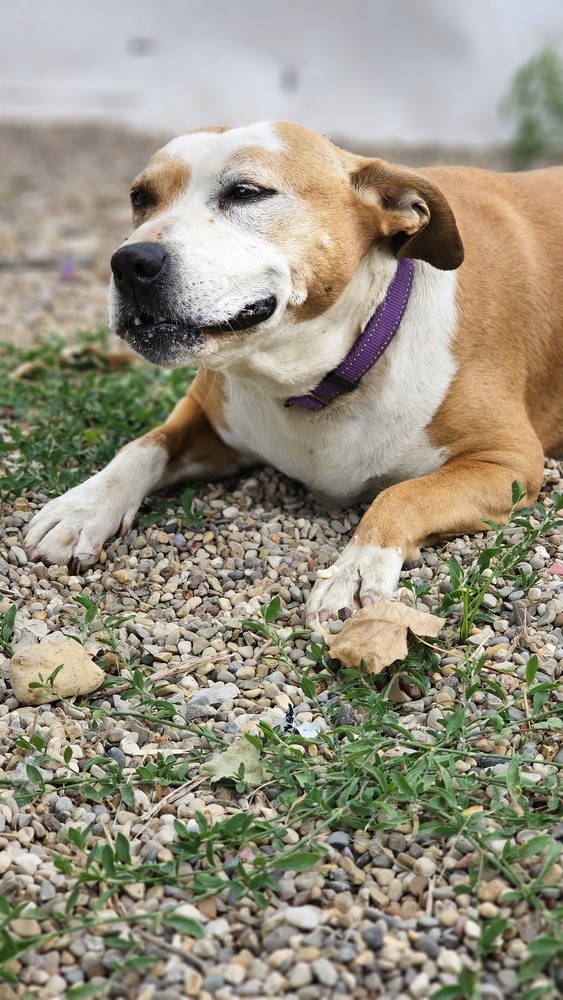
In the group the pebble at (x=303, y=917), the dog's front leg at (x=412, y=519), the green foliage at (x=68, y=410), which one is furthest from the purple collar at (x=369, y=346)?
the pebble at (x=303, y=917)

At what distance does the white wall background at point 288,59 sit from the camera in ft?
31.6

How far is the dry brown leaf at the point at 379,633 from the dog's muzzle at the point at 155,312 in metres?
0.85

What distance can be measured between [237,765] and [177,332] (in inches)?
45.6

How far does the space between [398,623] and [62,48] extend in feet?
30.3

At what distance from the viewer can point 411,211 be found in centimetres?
312

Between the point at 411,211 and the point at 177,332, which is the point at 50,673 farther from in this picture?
the point at 411,211

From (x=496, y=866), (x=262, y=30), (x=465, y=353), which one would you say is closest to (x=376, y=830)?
(x=496, y=866)

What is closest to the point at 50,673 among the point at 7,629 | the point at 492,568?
the point at 7,629

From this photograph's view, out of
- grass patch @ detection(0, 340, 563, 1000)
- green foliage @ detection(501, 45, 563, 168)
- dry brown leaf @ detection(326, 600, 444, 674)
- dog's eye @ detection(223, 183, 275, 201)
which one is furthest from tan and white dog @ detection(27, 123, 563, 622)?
green foliage @ detection(501, 45, 563, 168)

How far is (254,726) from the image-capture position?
250 centimetres

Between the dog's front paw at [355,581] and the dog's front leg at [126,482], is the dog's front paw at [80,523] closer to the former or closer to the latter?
the dog's front leg at [126,482]

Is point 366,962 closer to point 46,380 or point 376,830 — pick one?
point 376,830

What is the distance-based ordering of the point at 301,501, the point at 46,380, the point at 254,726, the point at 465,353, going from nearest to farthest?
the point at 254,726
the point at 465,353
the point at 301,501
the point at 46,380

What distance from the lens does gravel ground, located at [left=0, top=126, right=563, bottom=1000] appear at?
190 cm
